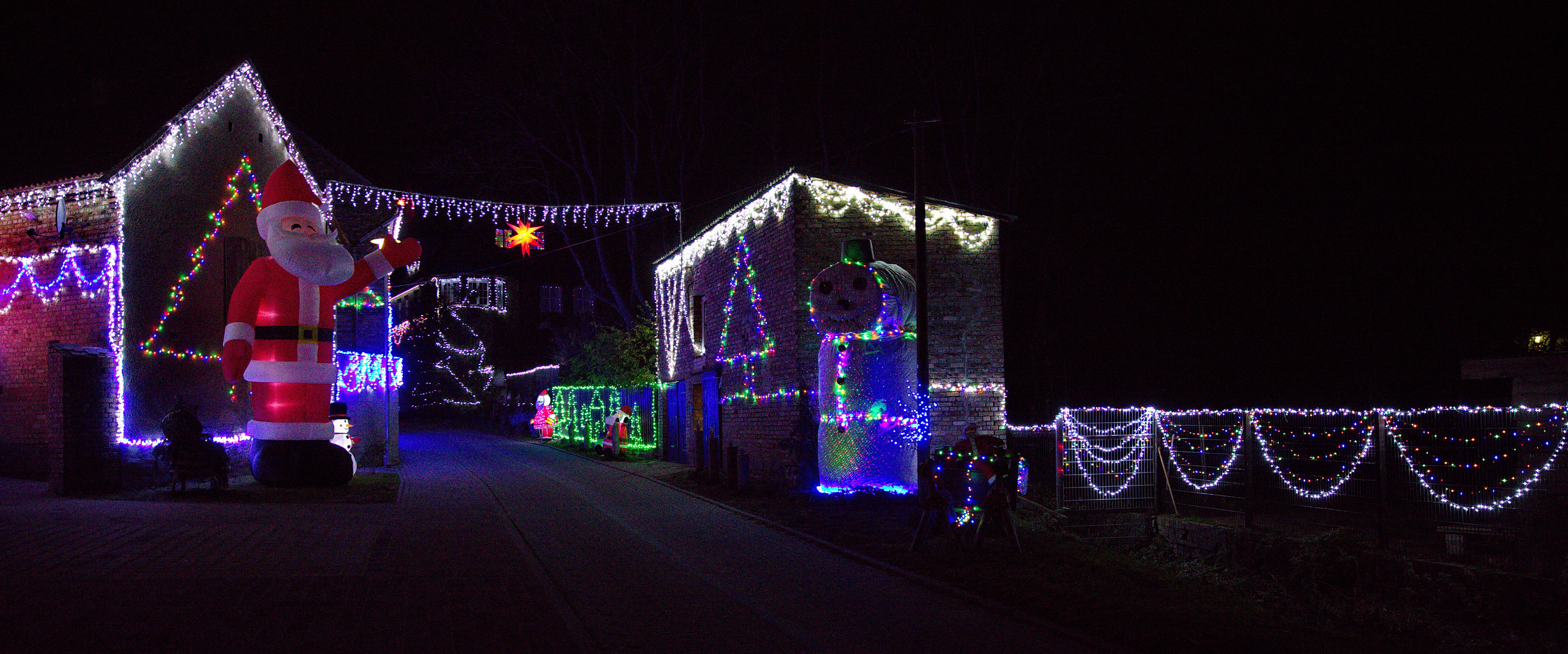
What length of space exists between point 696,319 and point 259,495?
10.1 m

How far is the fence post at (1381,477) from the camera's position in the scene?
9836 mm

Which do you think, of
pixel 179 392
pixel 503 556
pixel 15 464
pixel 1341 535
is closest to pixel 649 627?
pixel 503 556

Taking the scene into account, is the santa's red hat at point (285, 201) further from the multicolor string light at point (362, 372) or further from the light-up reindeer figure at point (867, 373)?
the multicolor string light at point (362, 372)

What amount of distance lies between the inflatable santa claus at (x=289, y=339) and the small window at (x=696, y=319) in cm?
1233

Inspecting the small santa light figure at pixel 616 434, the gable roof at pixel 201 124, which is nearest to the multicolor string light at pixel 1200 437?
the gable roof at pixel 201 124

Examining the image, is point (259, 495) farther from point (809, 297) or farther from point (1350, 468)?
point (1350, 468)

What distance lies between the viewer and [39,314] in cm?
1686

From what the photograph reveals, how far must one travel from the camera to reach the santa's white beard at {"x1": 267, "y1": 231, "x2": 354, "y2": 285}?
10.5 meters

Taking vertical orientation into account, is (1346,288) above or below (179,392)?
above

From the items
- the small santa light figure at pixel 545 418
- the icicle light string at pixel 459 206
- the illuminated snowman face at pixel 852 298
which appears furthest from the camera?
the small santa light figure at pixel 545 418

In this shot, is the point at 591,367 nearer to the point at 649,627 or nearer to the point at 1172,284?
the point at 1172,284

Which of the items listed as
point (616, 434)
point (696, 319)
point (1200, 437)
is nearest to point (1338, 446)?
point (1200, 437)

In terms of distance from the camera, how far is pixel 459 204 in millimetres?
22109

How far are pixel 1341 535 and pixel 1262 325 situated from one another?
1463 cm
